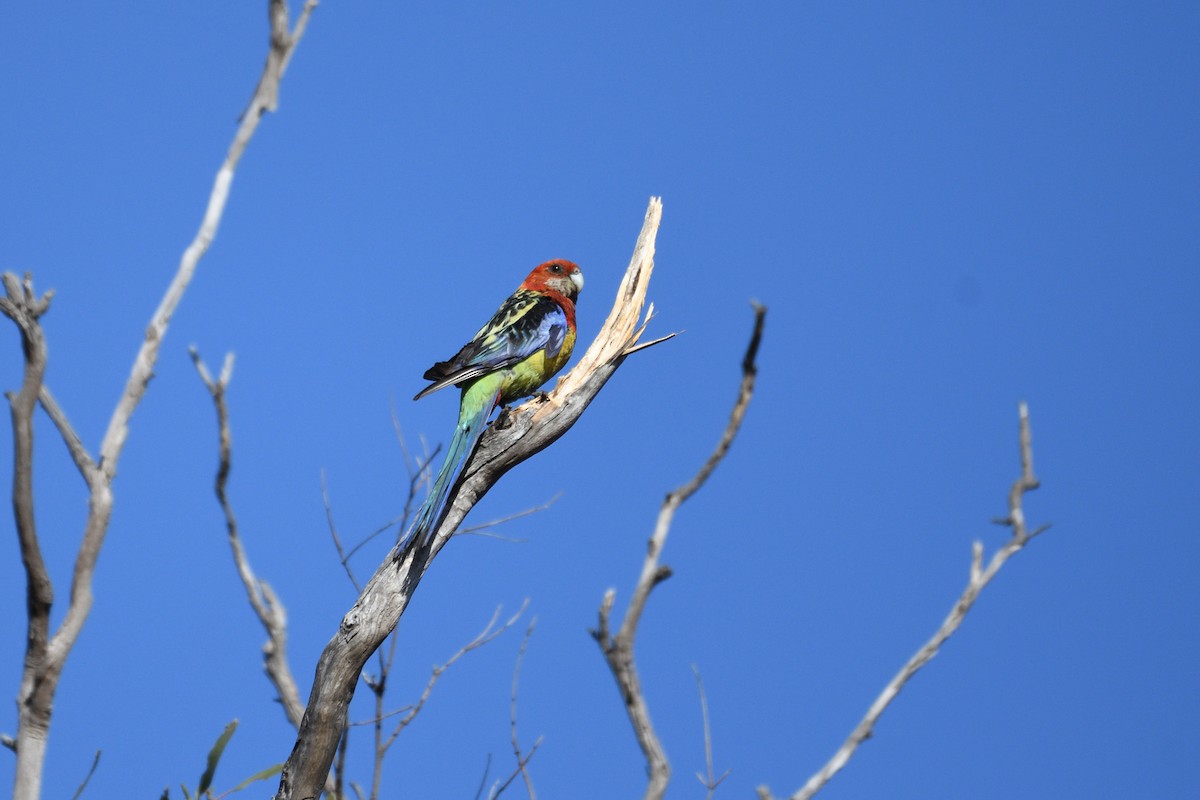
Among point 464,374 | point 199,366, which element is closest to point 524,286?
point 464,374

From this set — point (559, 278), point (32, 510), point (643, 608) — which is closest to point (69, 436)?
point (32, 510)

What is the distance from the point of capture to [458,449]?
193 inches

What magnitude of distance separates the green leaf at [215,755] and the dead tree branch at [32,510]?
2.40 feet

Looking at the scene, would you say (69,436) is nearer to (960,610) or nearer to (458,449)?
(458,449)

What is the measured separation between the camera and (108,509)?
16.9 ft

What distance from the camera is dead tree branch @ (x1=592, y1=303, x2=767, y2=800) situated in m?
7.32

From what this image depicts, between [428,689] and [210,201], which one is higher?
[210,201]

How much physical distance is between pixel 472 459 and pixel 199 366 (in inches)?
120

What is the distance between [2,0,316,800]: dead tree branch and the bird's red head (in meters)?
2.23

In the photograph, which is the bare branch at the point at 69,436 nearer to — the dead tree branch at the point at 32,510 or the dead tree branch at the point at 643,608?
the dead tree branch at the point at 32,510

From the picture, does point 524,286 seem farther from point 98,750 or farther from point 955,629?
point 955,629

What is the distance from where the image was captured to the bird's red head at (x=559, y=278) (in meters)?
6.86

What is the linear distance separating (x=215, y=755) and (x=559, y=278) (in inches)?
136

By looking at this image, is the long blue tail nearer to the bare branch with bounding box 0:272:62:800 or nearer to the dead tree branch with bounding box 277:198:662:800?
the dead tree branch with bounding box 277:198:662:800
